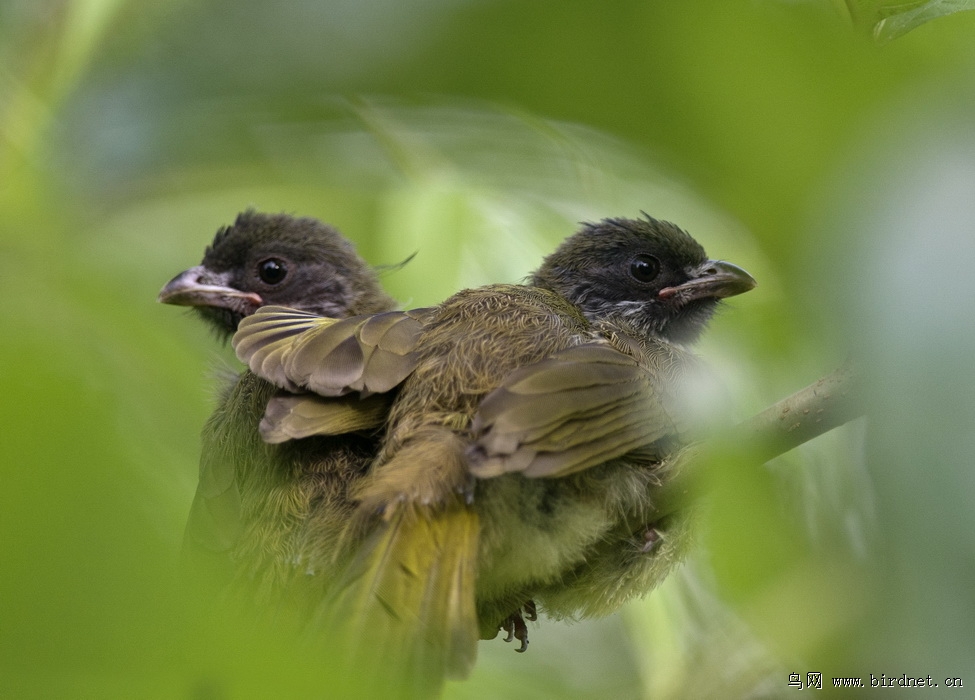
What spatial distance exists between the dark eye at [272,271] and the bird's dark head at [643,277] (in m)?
1.23

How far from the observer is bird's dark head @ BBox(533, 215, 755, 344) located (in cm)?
399

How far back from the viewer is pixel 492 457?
2266 mm

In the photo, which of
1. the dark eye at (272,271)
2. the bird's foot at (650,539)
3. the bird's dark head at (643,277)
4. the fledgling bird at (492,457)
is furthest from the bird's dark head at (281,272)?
the bird's foot at (650,539)

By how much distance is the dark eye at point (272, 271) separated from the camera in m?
4.48

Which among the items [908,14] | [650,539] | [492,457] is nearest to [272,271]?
[650,539]

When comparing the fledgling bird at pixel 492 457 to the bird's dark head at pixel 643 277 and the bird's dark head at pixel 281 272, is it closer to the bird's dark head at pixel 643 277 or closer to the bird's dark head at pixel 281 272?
the bird's dark head at pixel 643 277

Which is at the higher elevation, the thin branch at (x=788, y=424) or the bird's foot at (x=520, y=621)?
the thin branch at (x=788, y=424)

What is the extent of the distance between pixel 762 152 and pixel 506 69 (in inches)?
20.9

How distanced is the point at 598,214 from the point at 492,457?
0.73m

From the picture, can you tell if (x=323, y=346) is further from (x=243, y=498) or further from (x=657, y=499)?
(x=657, y=499)

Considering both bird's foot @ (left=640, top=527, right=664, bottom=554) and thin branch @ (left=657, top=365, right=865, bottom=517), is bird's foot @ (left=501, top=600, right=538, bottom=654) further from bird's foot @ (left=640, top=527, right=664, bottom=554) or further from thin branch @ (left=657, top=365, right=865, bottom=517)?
thin branch @ (left=657, top=365, right=865, bottom=517)

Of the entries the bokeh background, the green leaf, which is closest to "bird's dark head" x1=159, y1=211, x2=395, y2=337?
the bokeh background

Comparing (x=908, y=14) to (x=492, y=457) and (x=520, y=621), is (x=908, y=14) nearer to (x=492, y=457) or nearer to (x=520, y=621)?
(x=492, y=457)

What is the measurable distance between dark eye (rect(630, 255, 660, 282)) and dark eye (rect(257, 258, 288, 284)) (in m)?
1.59
